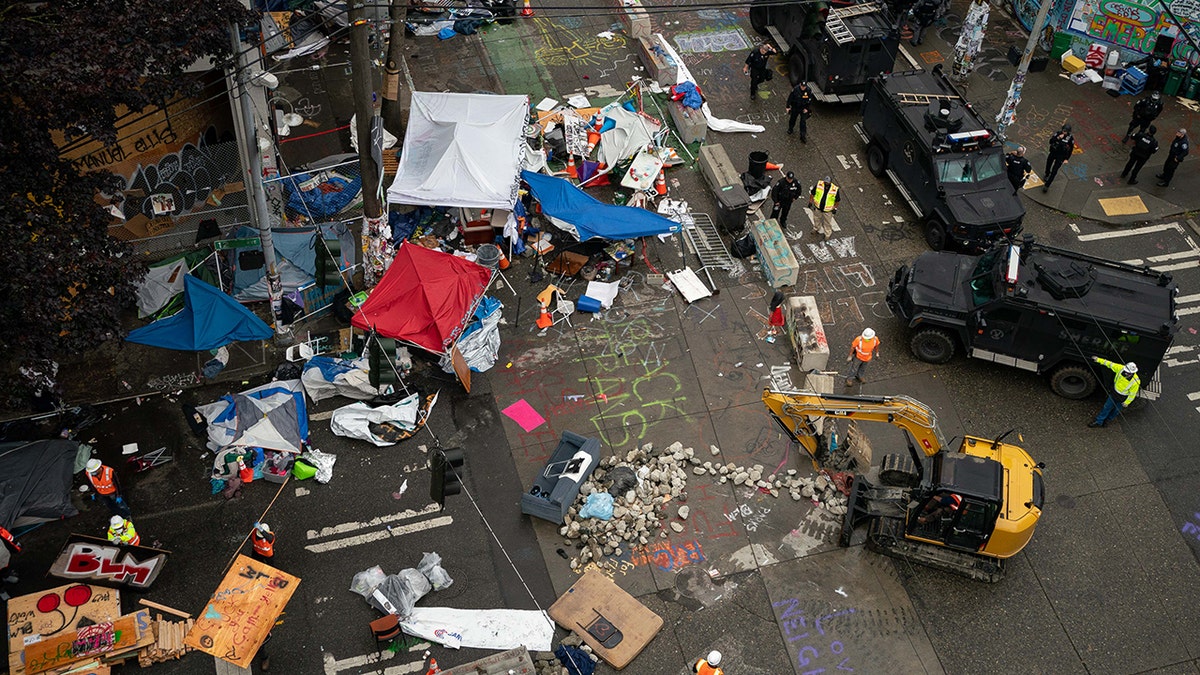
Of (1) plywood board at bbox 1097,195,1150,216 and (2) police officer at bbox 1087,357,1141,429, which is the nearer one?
(2) police officer at bbox 1087,357,1141,429

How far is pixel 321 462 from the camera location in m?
19.0

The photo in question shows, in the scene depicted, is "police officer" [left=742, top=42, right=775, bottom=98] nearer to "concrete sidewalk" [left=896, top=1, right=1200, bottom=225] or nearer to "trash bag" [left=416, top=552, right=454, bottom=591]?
"concrete sidewalk" [left=896, top=1, right=1200, bottom=225]

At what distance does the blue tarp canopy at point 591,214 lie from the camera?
21.9m

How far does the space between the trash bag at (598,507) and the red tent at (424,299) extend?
13.9 ft

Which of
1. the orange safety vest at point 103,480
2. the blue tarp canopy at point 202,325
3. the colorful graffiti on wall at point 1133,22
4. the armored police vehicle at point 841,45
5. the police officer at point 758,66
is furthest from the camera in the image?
the police officer at point 758,66

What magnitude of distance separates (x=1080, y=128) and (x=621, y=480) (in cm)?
1718

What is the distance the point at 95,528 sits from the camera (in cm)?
1802

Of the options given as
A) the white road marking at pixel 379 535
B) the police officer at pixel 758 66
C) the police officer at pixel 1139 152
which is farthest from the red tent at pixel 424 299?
the police officer at pixel 1139 152

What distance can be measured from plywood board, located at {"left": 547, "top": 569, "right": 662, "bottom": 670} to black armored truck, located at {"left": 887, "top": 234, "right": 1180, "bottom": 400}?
8.41 meters

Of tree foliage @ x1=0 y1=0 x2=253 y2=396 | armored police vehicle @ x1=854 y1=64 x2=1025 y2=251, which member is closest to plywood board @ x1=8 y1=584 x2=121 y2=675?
tree foliage @ x1=0 y1=0 x2=253 y2=396

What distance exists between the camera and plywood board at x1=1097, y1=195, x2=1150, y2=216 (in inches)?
969

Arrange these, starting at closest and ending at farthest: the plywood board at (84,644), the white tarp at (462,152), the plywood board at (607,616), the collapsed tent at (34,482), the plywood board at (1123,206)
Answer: the plywood board at (84,644), the plywood board at (607,616), the collapsed tent at (34,482), the white tarp at (462,152), the plywood board at (1123,206)

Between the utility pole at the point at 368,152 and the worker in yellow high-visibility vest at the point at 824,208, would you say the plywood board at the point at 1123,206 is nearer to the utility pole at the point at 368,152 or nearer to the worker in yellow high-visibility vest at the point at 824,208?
the worker in yellow high-visibility vest at the point at 824,208

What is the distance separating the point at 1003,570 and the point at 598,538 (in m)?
7.02
